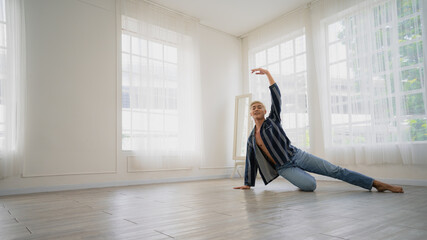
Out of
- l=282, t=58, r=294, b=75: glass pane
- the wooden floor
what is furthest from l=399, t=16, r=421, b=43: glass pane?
the wooden floor

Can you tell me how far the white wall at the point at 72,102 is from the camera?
3.56 m

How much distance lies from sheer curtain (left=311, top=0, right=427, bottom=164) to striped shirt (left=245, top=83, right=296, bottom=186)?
1.44 meters

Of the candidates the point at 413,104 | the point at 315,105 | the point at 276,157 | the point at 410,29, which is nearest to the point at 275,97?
the point at 276,157

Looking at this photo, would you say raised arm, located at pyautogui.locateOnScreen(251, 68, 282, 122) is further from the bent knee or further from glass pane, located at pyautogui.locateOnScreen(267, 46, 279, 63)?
glass pane, located at pyautogui.locateOnScreen(267, 46, 279, 63)

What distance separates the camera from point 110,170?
412cm

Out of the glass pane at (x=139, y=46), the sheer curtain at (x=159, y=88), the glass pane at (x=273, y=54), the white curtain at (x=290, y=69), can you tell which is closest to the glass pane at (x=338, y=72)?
the white curtain at (x=290, y=69)

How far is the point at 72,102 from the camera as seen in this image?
388 centimetres

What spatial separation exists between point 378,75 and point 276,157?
1932 mm

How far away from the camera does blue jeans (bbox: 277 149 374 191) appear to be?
282 cm

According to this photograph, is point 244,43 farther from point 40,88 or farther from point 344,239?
point 344,239

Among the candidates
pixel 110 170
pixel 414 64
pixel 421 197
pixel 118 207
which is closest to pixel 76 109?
pixel 110 170

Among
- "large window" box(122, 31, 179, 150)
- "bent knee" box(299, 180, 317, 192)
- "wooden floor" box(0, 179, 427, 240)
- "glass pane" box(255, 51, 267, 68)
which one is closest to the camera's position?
"wooden floor" box(0, 179, 427, 240)

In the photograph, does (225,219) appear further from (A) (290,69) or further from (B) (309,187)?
(A) (290,69)

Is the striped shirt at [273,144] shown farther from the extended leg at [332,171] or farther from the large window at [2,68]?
the large window at [2,68]
